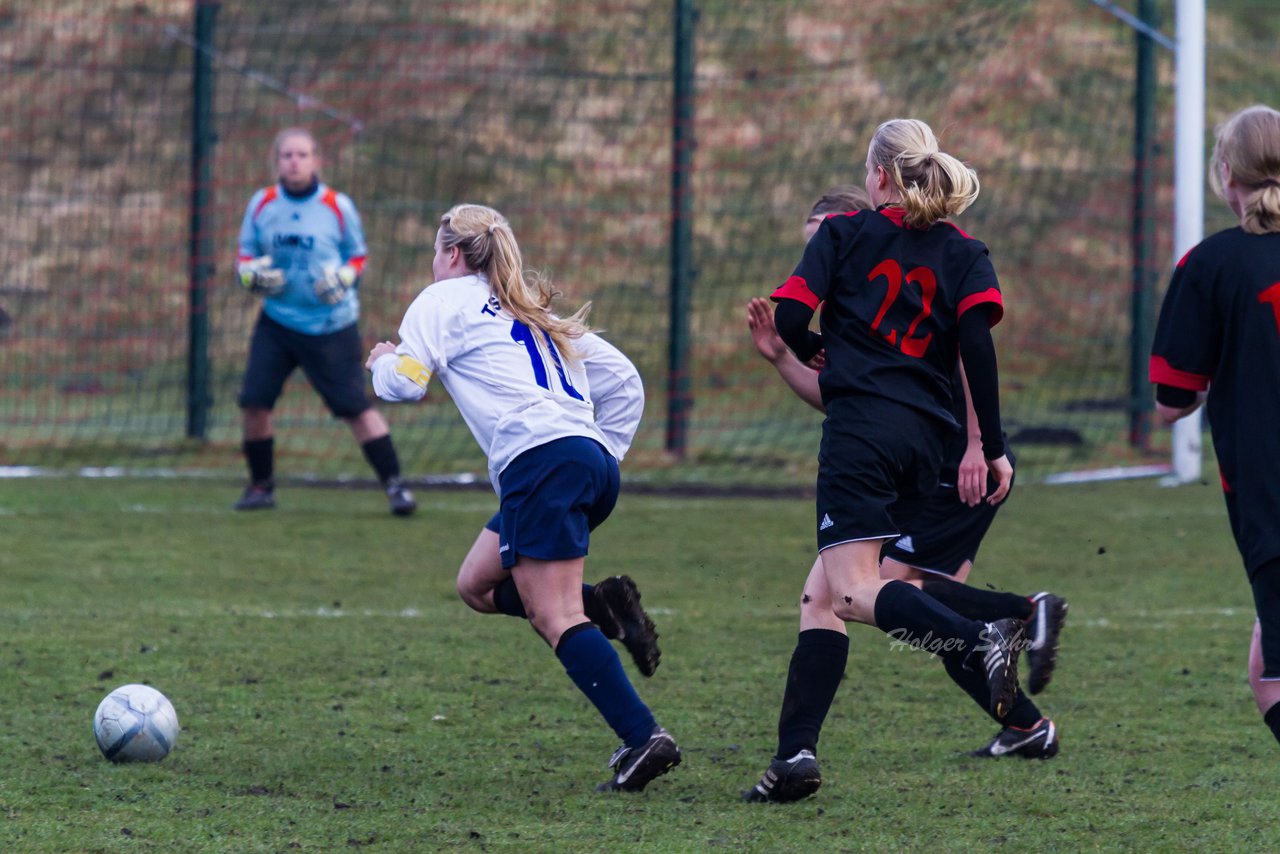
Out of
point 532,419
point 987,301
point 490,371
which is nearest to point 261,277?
point 490,371

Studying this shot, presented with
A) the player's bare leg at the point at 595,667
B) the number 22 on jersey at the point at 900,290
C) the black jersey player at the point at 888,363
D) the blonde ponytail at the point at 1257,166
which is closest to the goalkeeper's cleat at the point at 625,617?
the player's bare leg at the point at 595,667

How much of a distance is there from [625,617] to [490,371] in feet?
2.41

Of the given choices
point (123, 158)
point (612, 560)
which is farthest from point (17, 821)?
point (123, 158)

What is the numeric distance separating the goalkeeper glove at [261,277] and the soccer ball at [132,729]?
4.31 meters

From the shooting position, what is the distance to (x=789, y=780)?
151 inches

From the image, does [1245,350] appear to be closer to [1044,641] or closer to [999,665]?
[999,665]

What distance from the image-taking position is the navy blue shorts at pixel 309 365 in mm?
8414

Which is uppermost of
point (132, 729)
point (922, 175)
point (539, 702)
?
point (922, 175)

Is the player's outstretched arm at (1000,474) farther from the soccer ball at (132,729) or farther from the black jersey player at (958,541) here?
the soccer ball at (132,729)

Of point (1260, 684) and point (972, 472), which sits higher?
point (972, 472)

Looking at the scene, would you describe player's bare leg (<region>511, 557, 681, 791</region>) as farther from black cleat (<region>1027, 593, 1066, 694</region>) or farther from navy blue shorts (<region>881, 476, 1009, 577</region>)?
black cleat (<region>1027, 593, 1066, 694</region>)

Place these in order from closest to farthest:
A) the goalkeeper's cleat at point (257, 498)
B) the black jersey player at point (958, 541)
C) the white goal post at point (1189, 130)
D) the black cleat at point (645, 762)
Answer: the black cleat at point (645, 762), the black jersey player at point (958, 541), the goalkeeper's cleat at point (257, 498), the white goal post at point (1189, 130)

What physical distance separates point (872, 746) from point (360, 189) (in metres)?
12.1

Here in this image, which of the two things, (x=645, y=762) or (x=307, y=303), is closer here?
(x=645, y=762)
